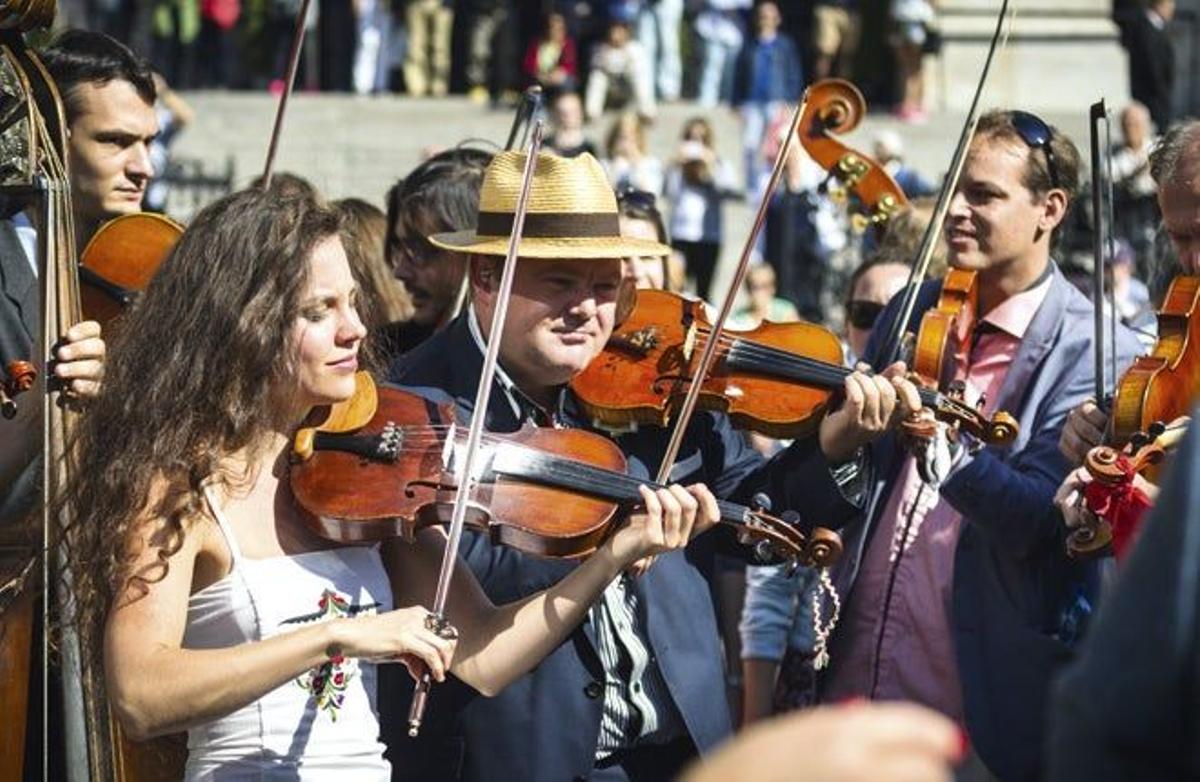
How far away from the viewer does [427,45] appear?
21109 millimetres

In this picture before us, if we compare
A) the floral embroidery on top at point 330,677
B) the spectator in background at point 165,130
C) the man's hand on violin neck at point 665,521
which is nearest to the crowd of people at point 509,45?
the spectator in background at point 165,130

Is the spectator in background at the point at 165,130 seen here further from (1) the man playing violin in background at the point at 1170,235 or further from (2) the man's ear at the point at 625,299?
(1) the man playing violin in background at the point at 1170,235

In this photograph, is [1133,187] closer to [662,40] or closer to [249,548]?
[662,40]

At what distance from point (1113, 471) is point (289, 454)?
1.29m

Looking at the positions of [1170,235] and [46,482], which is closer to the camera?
[46,482]

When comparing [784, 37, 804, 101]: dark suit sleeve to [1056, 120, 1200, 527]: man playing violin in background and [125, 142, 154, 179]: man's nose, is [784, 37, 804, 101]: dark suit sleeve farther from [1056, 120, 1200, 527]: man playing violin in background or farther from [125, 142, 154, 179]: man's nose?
[1056, 120, 1200, 527]: man playing violin in background

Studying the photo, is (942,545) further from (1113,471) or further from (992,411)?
(1113,471)

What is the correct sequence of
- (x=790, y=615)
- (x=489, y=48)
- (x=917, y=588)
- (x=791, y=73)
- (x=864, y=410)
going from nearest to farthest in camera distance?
(x=864, y=410)
(x=917, y=588)
(x=790, y=615)
(x=791, y=73)
(x=489, y=48)

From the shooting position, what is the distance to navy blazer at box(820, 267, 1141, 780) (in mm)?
4629

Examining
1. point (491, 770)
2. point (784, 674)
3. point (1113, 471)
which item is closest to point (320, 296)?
point (491, 770)

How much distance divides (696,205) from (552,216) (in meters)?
10.9

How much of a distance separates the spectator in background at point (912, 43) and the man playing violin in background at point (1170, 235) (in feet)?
49.9

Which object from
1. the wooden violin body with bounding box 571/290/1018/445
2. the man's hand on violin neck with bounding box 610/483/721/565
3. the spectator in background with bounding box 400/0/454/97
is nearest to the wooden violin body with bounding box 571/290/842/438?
the wooden violin body with bounding box 571/290/1018/445

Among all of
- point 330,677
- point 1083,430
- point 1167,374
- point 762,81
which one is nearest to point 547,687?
point 330,677
